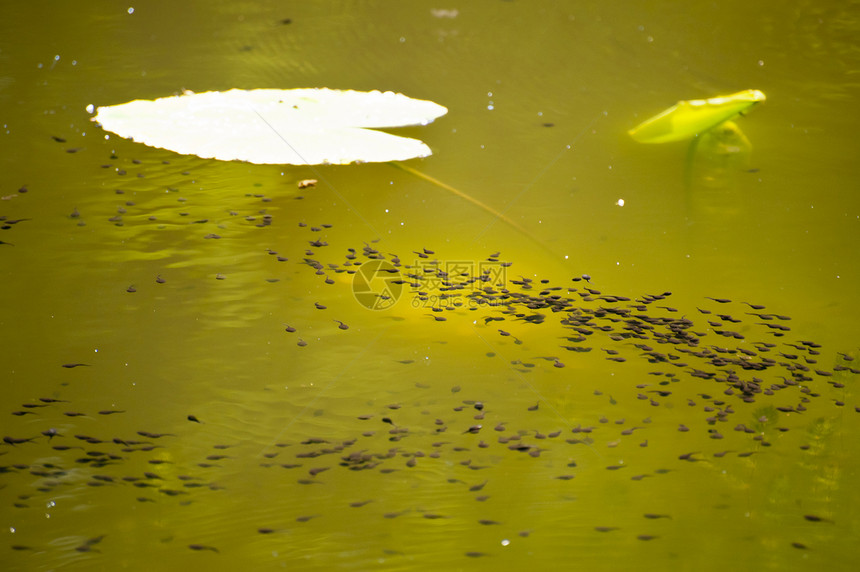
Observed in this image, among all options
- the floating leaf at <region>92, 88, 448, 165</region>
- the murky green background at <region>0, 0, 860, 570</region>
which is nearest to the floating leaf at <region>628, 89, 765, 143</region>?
the murky green background at <region>0, 0, 860, 570</region>

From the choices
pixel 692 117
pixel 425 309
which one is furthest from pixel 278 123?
pixel 692 117

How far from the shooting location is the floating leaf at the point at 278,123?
2.58m

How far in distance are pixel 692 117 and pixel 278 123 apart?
1519 millimetres

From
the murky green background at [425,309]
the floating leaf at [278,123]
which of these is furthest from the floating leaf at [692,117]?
the floating leaf at [278,123]

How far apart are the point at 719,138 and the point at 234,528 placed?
2.43 metres

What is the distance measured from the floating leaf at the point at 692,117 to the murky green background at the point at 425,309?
0.08m

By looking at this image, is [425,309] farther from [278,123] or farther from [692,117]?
[692,117]

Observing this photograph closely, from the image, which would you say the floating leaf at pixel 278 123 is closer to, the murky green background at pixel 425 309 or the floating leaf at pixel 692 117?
the murky green background at pixel 425 309

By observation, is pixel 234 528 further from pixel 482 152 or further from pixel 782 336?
pixel 482 152

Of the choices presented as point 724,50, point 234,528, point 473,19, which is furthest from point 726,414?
point 473,19

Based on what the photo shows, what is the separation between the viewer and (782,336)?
202cm

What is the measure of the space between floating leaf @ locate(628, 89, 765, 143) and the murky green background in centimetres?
8

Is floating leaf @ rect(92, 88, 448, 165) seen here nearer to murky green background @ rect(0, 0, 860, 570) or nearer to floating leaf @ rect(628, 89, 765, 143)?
murky green background @ rect(0, 0, 860, 570)

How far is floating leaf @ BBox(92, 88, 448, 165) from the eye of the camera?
2578 millimetres
